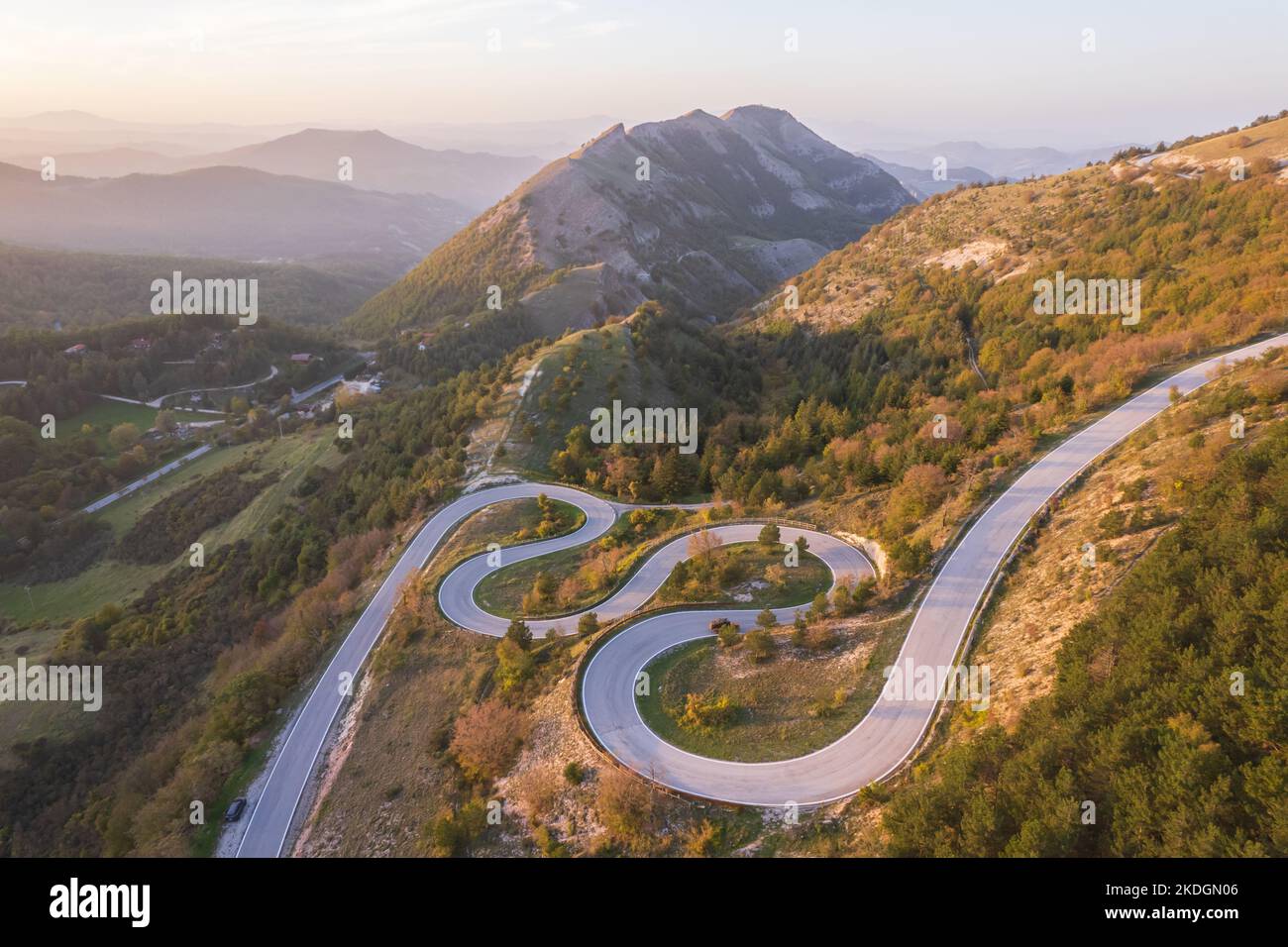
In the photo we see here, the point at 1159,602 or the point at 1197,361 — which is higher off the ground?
the point at 1197,361

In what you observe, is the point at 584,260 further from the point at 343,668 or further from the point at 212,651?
the point at 343,668

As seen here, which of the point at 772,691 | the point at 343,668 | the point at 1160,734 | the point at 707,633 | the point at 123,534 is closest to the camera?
the point at 1160,734

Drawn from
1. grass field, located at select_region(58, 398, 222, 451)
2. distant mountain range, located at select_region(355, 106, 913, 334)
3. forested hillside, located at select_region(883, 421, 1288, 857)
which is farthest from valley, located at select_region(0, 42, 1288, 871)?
distant mountain range, located at select_region(355, 106, 913, 334)

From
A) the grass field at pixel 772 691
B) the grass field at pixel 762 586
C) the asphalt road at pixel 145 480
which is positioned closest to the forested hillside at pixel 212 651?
the grass field at pixel 772 691

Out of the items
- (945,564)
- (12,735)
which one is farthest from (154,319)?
(945,564)

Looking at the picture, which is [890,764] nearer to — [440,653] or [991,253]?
[440,653]

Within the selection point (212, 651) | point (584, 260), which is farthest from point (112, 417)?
point (584, 260)
